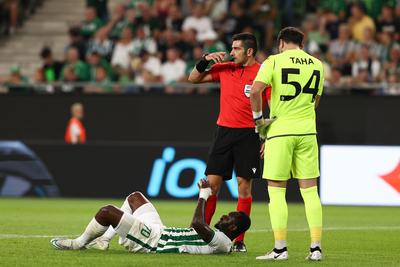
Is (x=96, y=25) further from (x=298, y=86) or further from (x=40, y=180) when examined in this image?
(x=298, y=86)

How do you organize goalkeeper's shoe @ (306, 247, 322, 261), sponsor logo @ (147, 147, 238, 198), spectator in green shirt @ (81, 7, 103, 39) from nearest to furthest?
goalkeeper's shoe @ (306, 247, 322, 261)
sponsor logo @ (147, 147, 238, 198)
spectator in green shirt @ (81, 7, 103, 39)

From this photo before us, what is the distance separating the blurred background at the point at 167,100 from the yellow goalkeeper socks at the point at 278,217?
9318 millimetres

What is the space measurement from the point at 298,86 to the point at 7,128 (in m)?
13.9

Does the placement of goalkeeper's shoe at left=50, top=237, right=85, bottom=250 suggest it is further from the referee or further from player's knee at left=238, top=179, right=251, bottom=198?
player's knee at left=238, top=179, right=251, bottom=198

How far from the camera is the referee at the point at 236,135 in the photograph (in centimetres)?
1183

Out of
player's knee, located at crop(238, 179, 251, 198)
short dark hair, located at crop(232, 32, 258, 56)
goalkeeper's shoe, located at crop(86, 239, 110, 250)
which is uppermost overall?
short dark hair, located at crop(232, 32, 258, 56)

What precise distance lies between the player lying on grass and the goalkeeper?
418 mm

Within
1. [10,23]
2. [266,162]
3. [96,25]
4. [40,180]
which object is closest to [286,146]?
[266,162]

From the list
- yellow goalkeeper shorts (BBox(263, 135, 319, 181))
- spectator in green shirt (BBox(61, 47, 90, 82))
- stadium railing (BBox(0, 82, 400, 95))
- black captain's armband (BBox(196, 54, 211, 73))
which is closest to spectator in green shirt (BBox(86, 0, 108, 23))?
spectator in green shirt (BBox(61, 47, 90, 82))

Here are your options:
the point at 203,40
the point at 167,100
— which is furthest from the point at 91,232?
the point at 203,40

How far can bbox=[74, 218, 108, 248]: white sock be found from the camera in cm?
1034

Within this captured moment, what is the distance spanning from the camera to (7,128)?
77.4ft

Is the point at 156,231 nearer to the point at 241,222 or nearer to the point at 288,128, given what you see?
the point at 241,222

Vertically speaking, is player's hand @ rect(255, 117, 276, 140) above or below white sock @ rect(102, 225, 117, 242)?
above
